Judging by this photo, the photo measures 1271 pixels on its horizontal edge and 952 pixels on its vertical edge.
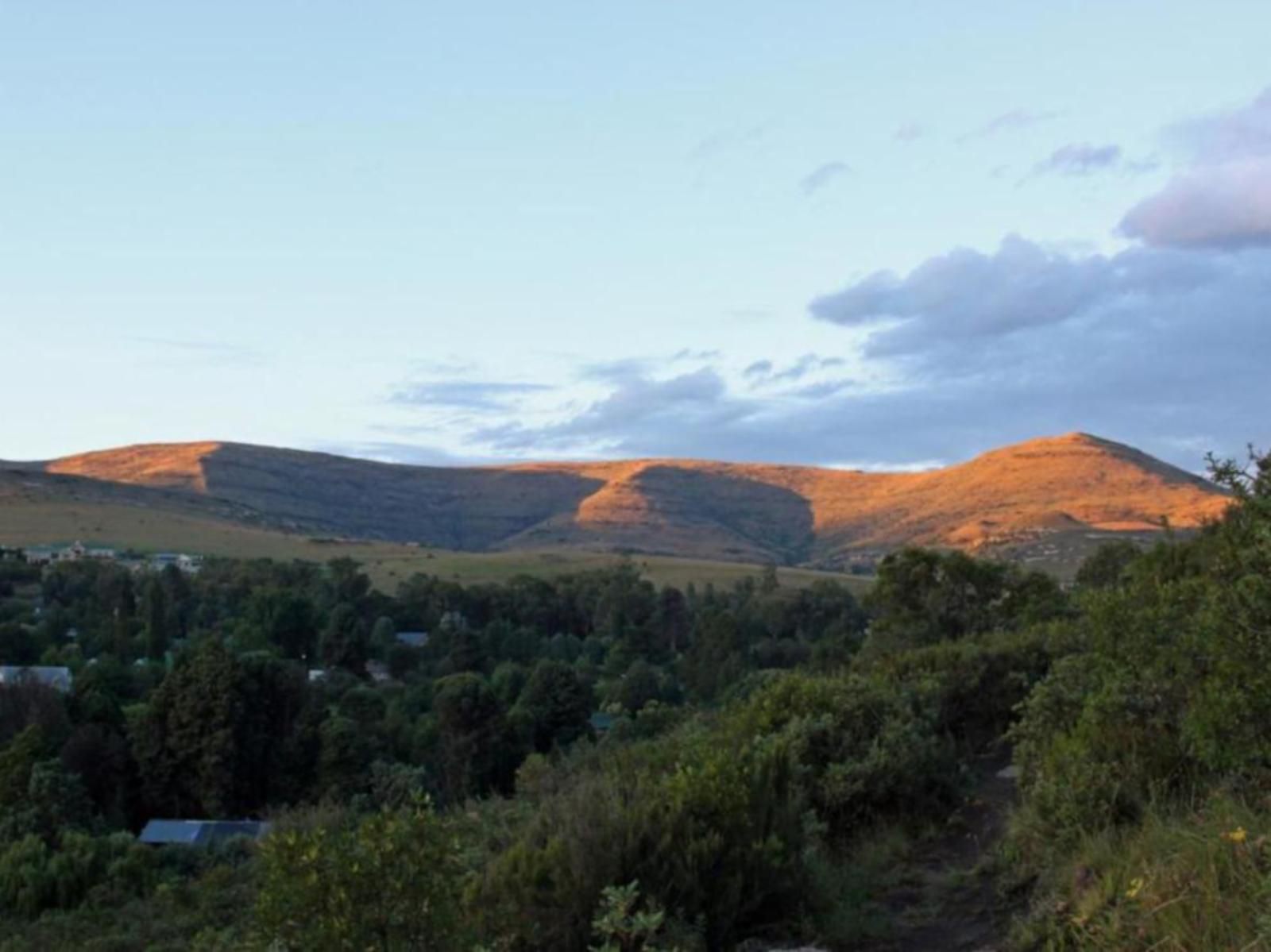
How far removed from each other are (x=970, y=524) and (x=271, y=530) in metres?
81.0


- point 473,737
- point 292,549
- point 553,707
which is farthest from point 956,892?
point 292,549

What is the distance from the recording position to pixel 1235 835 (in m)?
5.43

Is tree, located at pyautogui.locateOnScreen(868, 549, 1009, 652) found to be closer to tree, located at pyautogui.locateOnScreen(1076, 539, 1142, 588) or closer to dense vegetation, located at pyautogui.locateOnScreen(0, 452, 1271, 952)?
dense vegetation, located at pyautogui.locateOnScreen(0, 452, 1271, 952)

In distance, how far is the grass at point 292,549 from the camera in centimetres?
12462

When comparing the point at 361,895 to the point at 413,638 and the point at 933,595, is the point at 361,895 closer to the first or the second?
the point at 933,595

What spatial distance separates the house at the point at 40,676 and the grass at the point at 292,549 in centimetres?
5506

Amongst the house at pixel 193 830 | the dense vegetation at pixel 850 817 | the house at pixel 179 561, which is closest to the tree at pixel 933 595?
the dense vegetation at pixel 850 817

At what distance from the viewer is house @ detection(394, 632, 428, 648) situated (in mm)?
73312

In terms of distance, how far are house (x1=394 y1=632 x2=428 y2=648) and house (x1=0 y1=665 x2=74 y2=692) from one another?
19329 millimetres

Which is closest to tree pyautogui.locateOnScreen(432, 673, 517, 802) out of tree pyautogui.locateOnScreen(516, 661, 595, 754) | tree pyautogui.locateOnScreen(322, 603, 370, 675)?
tree pyautogui.locateOnScreen(516, 661, 595, 754)

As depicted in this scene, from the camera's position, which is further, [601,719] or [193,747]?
[601,719]

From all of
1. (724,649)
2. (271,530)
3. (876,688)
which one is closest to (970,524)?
(271,530)

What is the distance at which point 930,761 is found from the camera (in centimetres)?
1064

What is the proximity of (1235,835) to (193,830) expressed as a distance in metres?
37.7
